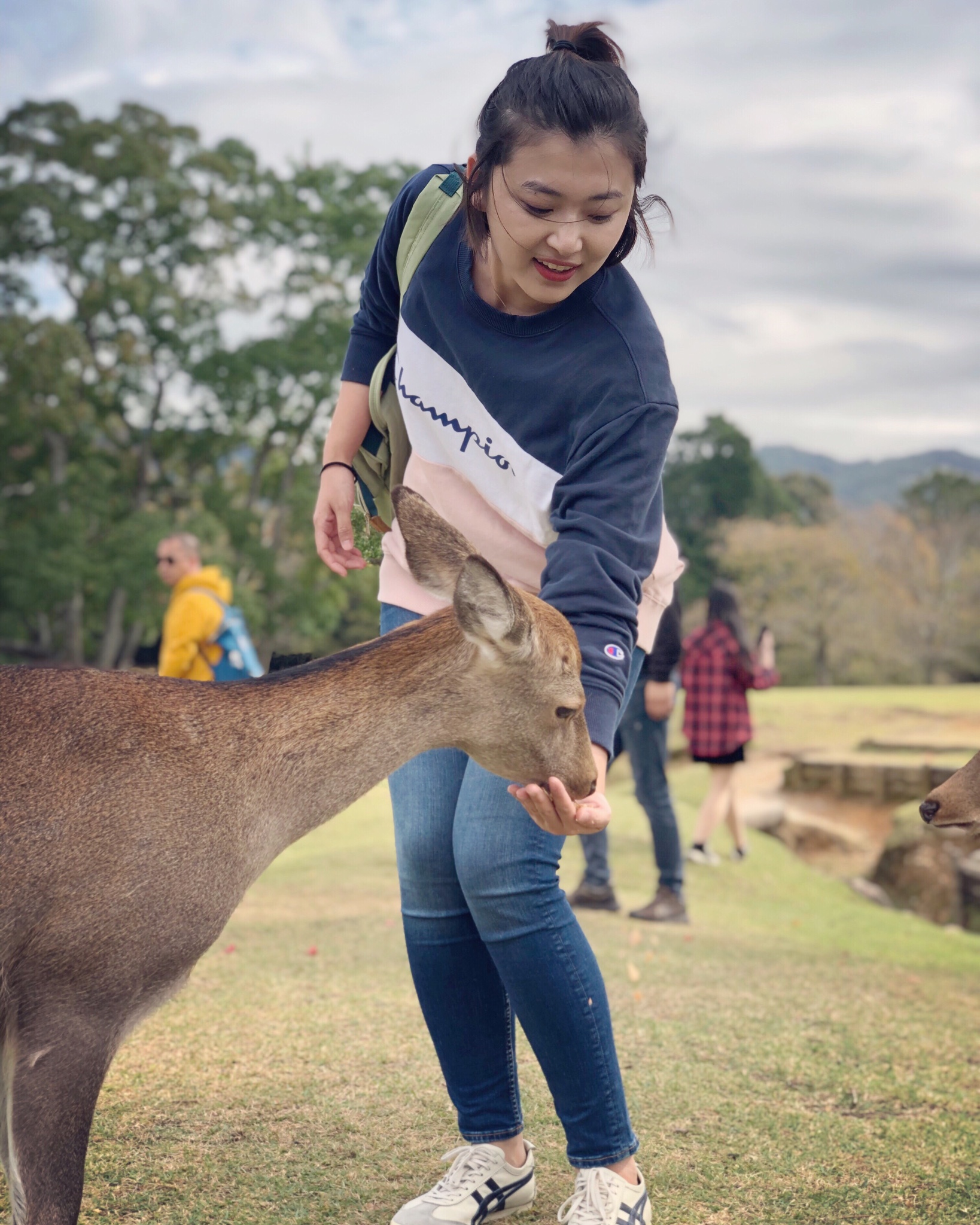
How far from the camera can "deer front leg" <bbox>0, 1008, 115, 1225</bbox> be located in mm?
2258

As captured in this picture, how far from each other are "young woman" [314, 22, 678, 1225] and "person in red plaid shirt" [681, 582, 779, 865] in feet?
22.8

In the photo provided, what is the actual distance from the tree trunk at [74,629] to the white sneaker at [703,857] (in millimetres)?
19734

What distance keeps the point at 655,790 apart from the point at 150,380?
75.5 ft

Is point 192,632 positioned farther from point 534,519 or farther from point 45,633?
point 45,633

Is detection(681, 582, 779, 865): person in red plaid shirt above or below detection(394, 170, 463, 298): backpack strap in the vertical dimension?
below

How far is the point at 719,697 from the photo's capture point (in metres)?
10.0

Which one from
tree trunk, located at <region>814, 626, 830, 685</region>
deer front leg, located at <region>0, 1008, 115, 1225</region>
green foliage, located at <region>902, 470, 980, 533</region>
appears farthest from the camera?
green foliage, located at <region>902, 470, 980, 533</region>

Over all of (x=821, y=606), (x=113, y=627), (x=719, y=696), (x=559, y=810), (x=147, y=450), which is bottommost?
(x=719, y=696)

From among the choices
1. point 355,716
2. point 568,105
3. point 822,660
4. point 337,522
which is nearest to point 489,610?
point 355,716

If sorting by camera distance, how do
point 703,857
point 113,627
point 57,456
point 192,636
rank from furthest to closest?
point 57,456
point 113,627
point 703,857
point 192,636

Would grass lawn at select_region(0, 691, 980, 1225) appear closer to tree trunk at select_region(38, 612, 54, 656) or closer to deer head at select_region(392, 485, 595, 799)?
deer head at select_region(392, 485, 595, 799)

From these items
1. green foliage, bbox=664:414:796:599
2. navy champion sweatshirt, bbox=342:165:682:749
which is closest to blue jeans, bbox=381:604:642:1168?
navy champion sweatshirt, bbox=342:165:682:749

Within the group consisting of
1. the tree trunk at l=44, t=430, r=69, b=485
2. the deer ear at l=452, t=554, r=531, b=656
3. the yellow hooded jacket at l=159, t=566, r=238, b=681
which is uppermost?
the tree trunk at l=44, t=430, r=69, b=485

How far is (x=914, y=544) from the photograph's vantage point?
47.9m
